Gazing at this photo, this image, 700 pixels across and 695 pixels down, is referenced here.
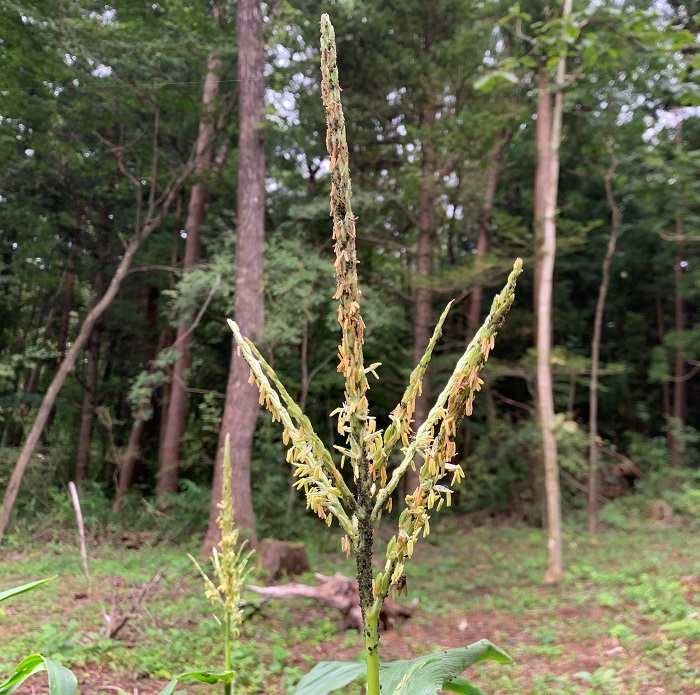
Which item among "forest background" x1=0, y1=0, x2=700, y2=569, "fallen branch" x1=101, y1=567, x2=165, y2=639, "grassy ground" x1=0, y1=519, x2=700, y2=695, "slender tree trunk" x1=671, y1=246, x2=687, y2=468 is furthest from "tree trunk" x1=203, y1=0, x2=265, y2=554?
"slender tree trunk" x1=671, y1=246, x2=687, y2=468

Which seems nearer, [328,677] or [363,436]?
[363,436]

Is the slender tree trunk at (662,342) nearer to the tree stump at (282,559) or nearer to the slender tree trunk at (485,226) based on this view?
the slender tree trunk at (485,226)

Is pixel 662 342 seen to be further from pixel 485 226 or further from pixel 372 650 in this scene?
pixel 372 650

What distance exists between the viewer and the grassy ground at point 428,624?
15.2ft

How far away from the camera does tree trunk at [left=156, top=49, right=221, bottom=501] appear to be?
1170 centimetres

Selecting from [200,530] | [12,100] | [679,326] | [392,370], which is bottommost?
[200,530]

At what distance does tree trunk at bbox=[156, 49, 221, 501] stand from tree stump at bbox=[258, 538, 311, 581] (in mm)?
4691

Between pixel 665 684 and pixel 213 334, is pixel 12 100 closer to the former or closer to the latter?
pixel 213 334

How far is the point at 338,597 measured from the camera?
6.51 metres

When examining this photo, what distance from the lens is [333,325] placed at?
35.2 feet

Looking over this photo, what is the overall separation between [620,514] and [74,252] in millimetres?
16097

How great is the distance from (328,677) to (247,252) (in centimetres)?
838

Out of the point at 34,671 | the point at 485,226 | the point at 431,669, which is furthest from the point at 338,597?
the point at 485,226

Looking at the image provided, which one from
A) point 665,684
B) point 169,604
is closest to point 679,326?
point 665,684
